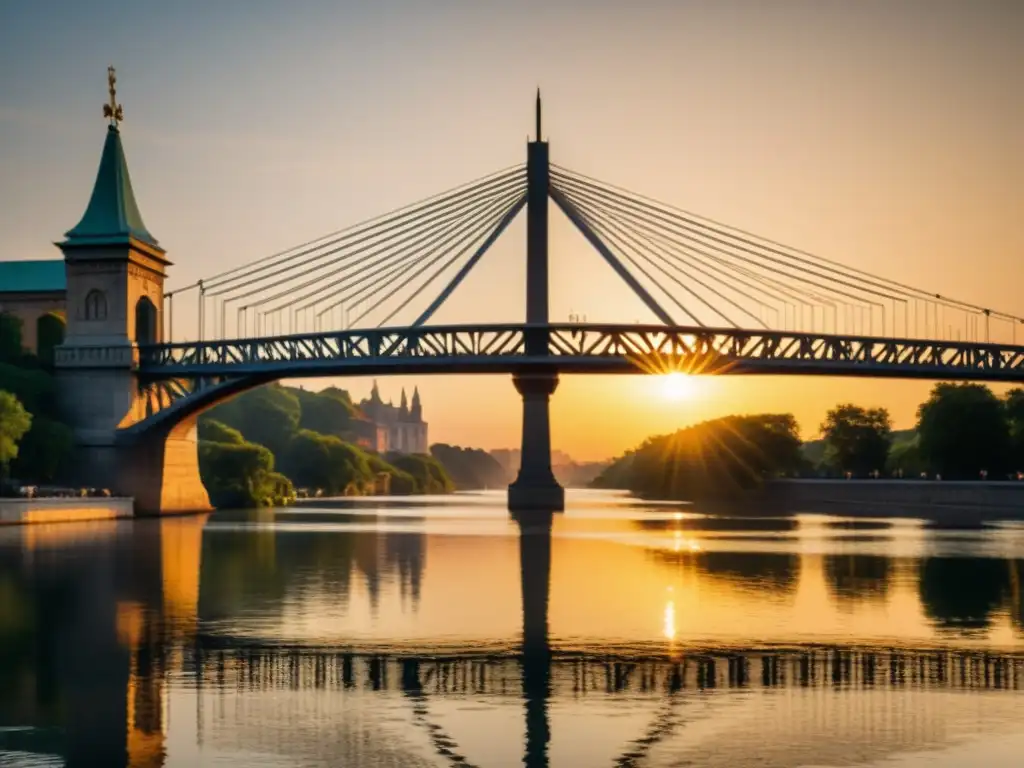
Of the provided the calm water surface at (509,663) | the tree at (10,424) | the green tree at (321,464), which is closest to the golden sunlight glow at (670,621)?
the calm water surface at (509,663)

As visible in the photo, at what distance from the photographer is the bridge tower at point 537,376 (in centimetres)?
9012

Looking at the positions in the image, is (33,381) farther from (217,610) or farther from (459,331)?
(217,610)

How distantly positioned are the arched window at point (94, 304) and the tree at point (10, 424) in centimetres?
1495

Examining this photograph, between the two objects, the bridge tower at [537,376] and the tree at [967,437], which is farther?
the tree at [967,437]

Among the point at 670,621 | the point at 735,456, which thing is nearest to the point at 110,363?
the point at 670,621

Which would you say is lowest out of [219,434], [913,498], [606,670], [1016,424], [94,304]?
[606,670]

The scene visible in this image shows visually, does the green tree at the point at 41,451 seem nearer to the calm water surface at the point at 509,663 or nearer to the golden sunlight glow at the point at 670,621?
the calm water surface at the point at 509,663

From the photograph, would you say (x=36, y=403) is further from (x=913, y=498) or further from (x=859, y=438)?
(x=859, y=438)

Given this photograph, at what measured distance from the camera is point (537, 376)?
93.9 m

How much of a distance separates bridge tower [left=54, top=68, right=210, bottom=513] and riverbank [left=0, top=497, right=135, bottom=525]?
112 inches

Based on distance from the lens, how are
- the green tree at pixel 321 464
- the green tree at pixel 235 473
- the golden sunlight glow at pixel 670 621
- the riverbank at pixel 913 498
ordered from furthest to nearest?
the green tree at pixel 321 464 < the green tree at pixel 235 473 < the riverbank at pixel 913 498 < the golden sunlight glow at pixel 670 621

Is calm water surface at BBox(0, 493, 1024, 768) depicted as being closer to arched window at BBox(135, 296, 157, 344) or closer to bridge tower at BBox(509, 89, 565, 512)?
bridge tower at BBox(509, 89, 565, 512)

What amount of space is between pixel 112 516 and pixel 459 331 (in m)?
22.1

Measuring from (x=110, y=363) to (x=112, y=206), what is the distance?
9.93 m
